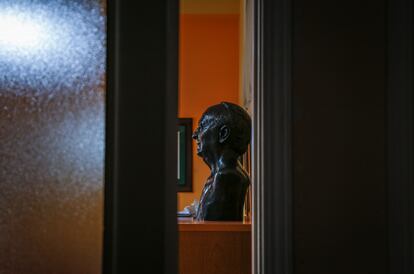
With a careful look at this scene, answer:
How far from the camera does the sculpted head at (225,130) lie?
217 centimetres

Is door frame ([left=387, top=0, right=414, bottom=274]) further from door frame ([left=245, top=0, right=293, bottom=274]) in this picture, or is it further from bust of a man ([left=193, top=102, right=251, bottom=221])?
bust of a man ([left=193, top=102, right=251, bottom=221])

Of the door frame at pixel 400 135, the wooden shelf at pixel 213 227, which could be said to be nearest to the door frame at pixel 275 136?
the door frame at pixel 400 135

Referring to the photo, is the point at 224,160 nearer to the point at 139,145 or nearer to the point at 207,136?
the point at 207,136

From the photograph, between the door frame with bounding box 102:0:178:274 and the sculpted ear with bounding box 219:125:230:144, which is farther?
the sculpted ear with bounding box 219:125:230:144

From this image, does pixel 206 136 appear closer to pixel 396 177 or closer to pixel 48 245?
pixel 396 177

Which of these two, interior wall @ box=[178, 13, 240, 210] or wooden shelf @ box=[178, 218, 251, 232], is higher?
interior wall @ box=[178, 13, 240, 210]

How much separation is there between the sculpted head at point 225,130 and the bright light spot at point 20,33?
55.7 inches

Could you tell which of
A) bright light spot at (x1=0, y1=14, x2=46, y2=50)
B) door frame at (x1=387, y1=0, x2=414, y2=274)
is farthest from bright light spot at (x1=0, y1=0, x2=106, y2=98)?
door frame at (x1=387, y1=0, x2=414, y2=274)

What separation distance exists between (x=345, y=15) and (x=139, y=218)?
908mm

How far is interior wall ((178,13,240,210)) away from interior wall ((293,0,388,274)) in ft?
13.8

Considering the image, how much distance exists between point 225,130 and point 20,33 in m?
1.43

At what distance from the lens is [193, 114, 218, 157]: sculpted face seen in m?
2.20

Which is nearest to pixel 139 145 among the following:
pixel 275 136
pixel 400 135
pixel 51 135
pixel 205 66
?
pixel 51 135

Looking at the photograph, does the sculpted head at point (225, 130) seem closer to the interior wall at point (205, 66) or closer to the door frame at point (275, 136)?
the door frame at point (275, 136)
